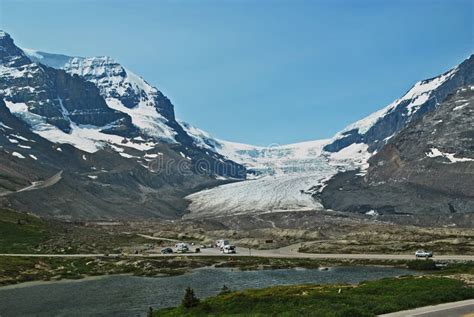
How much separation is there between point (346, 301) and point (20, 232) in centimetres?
11602

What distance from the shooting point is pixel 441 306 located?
37.8 metres

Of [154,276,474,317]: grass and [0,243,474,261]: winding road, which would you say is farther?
[0,243,474,261]: winding road

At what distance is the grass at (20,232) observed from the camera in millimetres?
120456

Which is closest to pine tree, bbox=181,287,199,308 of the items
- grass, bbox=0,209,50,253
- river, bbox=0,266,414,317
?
river, bbox=0,266,414,317

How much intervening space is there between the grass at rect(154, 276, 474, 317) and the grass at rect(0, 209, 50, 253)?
8422 centimetres

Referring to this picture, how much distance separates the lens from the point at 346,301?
39.3m

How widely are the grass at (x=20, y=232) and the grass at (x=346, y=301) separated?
8422cm

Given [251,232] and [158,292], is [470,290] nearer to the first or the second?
[158,292]

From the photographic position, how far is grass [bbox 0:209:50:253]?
4742 inches

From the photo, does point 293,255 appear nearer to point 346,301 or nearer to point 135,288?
point 135,288

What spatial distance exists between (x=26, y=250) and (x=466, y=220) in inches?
5602

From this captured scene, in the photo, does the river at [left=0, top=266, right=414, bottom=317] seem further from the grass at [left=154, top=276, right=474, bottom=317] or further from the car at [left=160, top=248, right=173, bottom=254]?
the car at [left=160, top=248, right=173, bottom=254]

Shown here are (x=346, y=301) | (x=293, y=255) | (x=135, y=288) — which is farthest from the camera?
(x=293, y=255)

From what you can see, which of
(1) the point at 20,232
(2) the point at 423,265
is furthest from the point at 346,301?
(1) the point at 20,232
